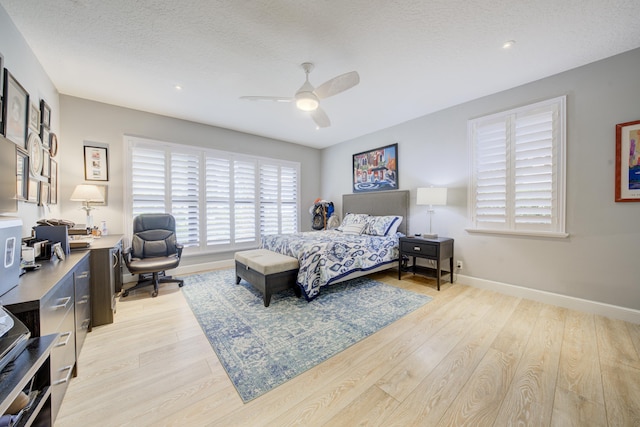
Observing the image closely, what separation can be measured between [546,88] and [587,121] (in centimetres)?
61

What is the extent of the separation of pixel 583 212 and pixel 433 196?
159 cm

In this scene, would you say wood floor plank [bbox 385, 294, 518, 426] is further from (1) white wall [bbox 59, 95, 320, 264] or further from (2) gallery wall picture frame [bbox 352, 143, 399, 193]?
Answer: (1) white wall [bbox 59, 95, 320, 264]

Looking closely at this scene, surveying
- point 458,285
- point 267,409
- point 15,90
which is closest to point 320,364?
point 267,409

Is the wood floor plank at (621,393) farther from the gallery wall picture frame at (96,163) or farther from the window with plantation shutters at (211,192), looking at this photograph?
the gallery wall picture frame at (96,163)

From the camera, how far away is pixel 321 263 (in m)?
3.08

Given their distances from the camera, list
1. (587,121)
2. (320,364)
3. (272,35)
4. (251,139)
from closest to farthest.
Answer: (320,364) → (272,35) → (587,121) → (251,139)

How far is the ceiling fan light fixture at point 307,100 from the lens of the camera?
245 centimetres

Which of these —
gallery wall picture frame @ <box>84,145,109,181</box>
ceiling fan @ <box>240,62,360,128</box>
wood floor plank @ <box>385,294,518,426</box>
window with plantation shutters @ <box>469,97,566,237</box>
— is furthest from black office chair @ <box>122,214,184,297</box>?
window with plantation shutters @ <box>469,97,566,237</box>

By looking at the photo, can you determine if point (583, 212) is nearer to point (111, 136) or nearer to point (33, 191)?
point (33, 191)

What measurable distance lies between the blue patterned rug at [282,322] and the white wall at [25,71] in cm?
178

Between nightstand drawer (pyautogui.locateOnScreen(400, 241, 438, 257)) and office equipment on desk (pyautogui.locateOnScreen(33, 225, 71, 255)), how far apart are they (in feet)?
13.1

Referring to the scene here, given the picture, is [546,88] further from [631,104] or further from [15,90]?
[15,90]

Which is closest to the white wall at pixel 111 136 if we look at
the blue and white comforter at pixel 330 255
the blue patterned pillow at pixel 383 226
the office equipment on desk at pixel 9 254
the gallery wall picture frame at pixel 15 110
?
the gallery wall picture frame at pixel 15 110

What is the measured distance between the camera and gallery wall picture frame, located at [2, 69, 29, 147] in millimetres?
1861
